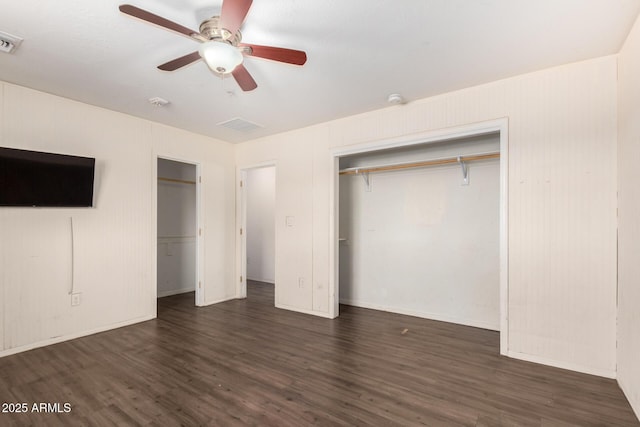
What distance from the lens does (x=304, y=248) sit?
A: 4.54 meters

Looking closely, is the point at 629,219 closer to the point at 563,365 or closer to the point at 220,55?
the point at 563,365

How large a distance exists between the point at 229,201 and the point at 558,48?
4.65 m

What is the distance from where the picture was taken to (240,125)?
444cm

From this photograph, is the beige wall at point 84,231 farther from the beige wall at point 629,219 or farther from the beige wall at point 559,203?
the beige wall at point 629,219

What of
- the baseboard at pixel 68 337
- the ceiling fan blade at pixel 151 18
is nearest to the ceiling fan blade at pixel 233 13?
the ceiling fan blade at pixel 151 18

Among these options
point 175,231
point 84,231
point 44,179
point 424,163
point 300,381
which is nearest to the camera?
point 300,381

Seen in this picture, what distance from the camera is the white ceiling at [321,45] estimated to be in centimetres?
205

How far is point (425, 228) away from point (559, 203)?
167cm

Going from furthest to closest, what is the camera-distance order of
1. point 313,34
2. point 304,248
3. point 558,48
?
point 304,248, point 558,48, point 313,34

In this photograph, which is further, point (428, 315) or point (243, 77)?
point (428, 315)

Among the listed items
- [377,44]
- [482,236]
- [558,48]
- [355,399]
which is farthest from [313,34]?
[482,236]

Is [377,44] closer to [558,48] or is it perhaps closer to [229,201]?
[558,48]

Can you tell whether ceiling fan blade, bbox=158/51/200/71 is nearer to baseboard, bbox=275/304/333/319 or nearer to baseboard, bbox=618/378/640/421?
baseboard, bbox=275/304/333/319

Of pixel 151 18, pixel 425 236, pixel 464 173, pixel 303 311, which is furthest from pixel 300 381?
pixel 464 173
